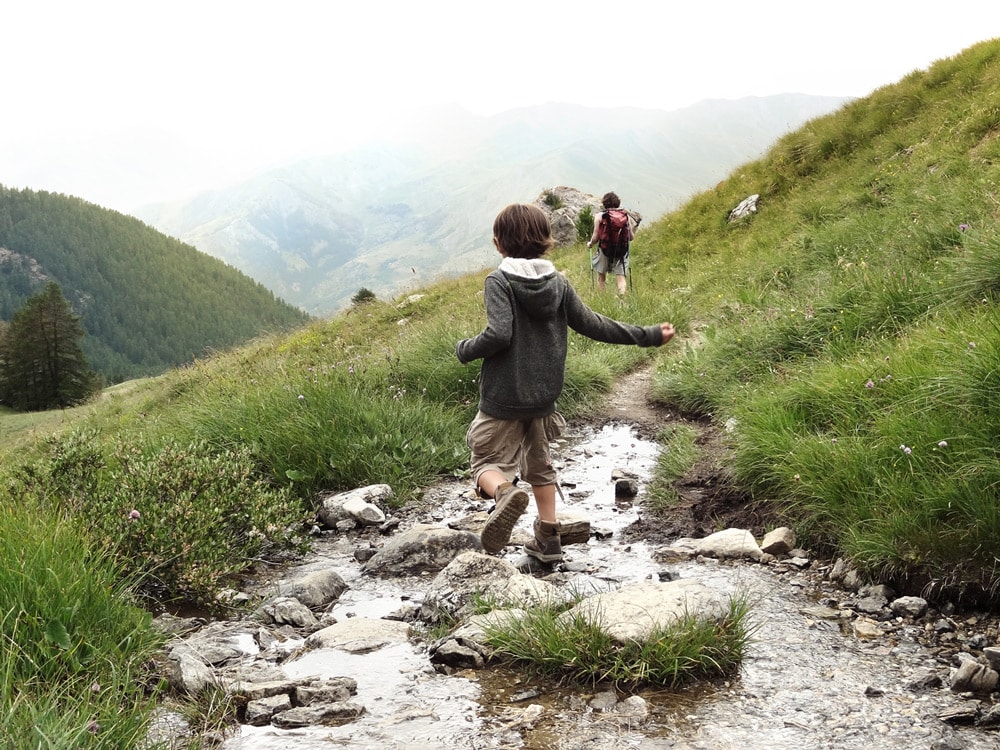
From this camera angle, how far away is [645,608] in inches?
143

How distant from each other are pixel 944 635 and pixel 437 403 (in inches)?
226

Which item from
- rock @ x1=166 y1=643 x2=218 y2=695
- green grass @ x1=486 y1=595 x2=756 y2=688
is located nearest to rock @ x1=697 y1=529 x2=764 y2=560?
green grass @ x1=486 y1=595 x2=756 y2=688

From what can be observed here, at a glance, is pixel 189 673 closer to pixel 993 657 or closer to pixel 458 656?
pixel 458 656

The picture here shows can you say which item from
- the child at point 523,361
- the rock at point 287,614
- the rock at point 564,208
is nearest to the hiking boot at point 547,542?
the child at point 523,361

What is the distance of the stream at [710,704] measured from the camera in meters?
2.86

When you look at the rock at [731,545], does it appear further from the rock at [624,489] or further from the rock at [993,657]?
the rock at [993,657]

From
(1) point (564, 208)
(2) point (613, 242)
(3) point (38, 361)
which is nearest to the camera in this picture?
(2) point (613, 242)

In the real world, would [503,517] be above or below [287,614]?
above

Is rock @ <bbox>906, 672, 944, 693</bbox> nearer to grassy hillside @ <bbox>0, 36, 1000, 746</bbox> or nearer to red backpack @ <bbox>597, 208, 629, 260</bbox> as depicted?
grassy hillside @ <bbox>0, 36, 1000, 746</bbox>

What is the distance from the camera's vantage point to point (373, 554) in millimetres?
→ 5535

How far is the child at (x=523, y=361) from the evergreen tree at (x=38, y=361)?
287 ft

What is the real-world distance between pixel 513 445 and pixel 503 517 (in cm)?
61

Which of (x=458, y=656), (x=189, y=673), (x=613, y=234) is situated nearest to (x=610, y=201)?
(x=613, y=234)

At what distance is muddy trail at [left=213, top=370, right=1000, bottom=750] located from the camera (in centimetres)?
288
